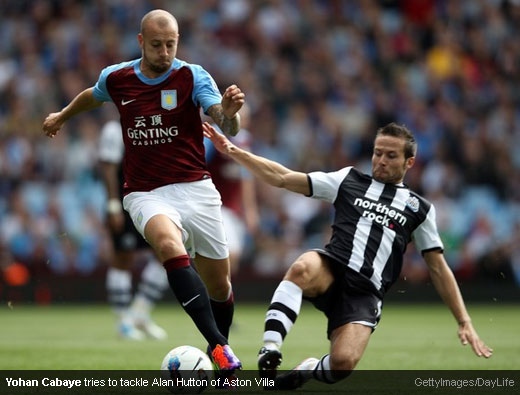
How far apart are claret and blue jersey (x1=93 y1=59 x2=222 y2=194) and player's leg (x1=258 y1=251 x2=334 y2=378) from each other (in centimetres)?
107

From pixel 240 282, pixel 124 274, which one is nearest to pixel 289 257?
pixel 240 282

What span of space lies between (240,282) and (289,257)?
0.85 m

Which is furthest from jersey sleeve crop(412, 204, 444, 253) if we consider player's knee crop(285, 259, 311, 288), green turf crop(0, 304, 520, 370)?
green turf crop(0, 304, 520, 370)

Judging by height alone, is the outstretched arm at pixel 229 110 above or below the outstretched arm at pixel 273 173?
above

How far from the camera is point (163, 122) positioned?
6539 mm

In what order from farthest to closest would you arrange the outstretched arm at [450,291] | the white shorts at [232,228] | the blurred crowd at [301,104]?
the blurred crowd at [301,104] → the white shorts at [232,228] → the outstretched arm at [450,291]

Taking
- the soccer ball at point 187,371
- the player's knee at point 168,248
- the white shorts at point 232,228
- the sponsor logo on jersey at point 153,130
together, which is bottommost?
the white shorts at point 232,228

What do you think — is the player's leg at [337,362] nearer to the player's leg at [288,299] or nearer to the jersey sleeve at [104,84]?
the player's leg at [288,299]

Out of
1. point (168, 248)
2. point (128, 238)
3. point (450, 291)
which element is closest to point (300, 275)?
point (168, 248)

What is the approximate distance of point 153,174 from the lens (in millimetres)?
6598

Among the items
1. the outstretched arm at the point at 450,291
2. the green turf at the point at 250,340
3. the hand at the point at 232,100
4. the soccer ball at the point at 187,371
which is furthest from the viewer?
the green turf at the point at 250,340

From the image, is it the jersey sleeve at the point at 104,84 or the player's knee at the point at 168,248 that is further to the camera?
the jersey sleeve at the point at 104,84

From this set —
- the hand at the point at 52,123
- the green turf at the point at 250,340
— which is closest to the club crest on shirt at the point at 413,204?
the green turf at the point at 250,340

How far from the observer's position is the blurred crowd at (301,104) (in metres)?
15.6
